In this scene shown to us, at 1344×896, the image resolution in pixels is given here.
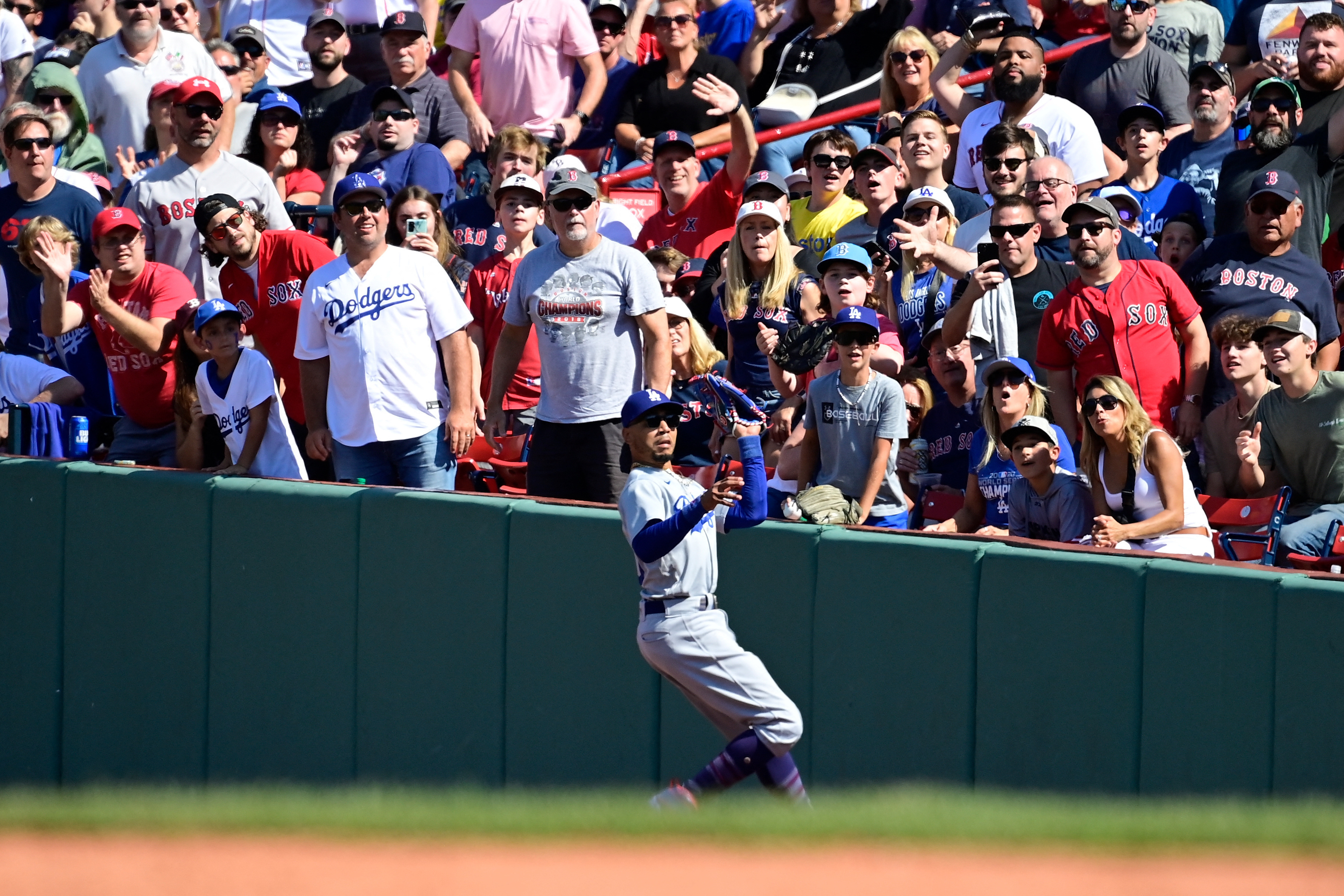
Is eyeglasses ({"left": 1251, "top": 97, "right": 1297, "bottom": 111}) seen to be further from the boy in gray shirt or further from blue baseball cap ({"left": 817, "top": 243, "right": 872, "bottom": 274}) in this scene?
the boy in gray shirt

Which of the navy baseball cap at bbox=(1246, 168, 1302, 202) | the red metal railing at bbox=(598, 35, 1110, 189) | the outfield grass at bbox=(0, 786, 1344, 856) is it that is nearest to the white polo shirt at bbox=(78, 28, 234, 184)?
the red metal railing at bbox=(598, 35, 1110, 189)

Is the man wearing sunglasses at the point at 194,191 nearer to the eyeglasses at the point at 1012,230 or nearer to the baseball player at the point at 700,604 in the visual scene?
the eyeglasses at the point at 1012,230

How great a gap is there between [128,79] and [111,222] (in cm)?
432

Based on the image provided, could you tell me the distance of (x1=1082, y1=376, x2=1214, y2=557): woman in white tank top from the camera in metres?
7.05

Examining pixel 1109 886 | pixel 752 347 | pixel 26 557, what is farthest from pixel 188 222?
pixel 1109 886

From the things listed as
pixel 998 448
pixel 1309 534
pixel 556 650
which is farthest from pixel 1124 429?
pixel 556 650

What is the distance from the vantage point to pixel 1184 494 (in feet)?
23.5

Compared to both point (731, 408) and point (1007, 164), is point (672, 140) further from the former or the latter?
point (731, 408)

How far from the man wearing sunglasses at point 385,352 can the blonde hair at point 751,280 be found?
60.2 inches

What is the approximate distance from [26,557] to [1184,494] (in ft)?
18.8

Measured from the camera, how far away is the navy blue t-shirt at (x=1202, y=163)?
1037 cm

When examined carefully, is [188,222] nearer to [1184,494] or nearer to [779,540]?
[779,540]

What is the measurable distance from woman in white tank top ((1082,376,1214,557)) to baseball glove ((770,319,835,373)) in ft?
5.97

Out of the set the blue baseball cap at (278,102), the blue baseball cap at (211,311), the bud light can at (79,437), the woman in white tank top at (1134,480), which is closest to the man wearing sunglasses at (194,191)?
the bud light can at (79,437)
